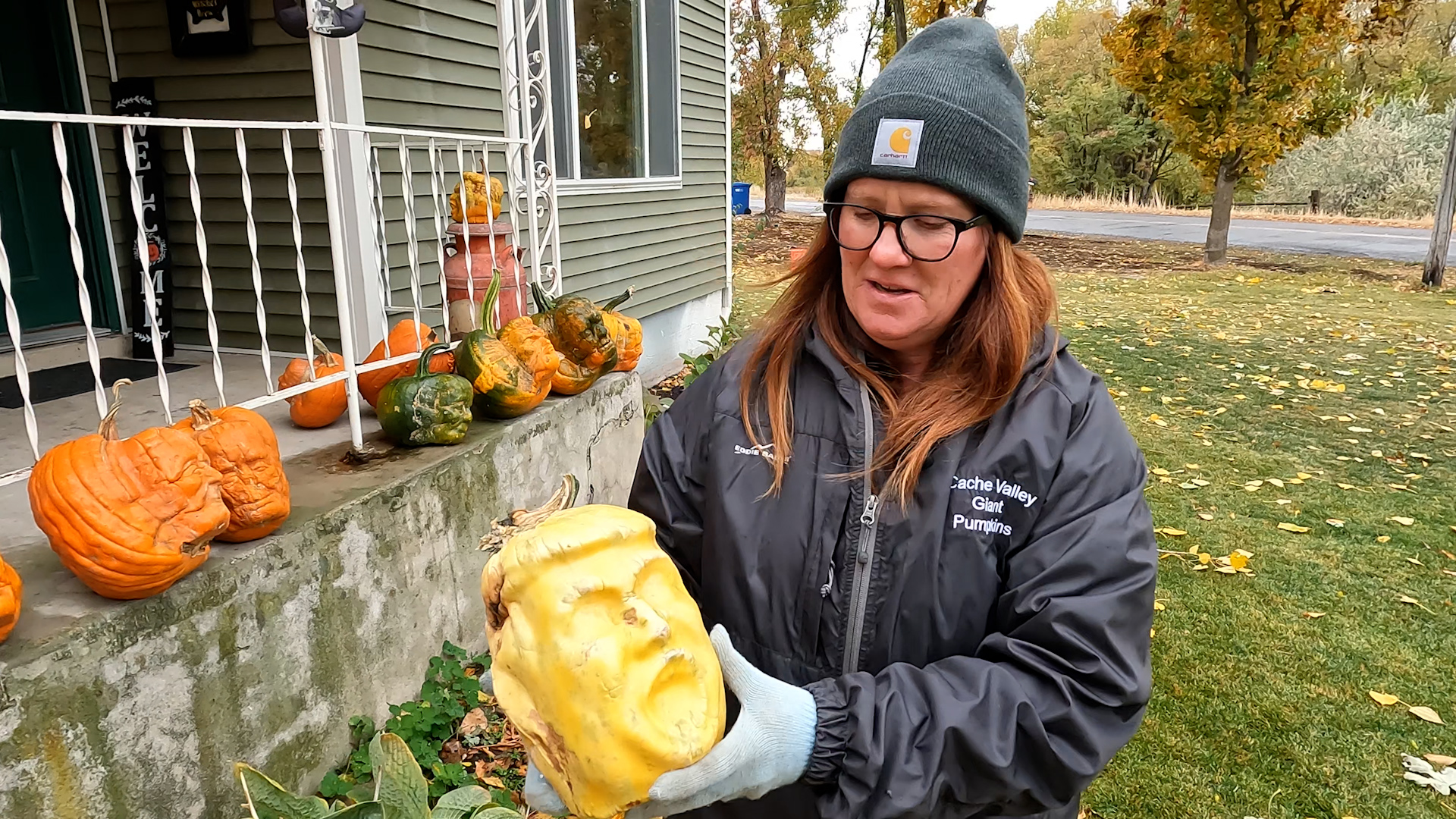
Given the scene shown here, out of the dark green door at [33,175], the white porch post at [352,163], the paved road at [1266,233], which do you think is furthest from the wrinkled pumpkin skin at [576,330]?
the paved road at [1266,233]

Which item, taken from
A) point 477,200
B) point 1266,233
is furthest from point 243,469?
point 1266,233

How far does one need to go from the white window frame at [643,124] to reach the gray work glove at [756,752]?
13.6 ft

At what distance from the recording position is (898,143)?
139 centimetres

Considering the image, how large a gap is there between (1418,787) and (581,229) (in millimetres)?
5732

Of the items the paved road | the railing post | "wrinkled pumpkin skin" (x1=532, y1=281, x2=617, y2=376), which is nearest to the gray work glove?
the railing post

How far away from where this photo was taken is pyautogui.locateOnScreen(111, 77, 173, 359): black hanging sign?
467cm

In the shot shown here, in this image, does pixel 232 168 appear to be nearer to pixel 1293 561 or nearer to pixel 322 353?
pixel 322 353

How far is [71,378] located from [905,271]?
445cm

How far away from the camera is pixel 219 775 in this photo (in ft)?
7.79

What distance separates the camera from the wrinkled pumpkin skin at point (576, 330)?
14.3 ft

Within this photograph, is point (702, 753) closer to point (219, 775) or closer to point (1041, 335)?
point (1041, 335)

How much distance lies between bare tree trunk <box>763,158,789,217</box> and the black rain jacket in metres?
25.5

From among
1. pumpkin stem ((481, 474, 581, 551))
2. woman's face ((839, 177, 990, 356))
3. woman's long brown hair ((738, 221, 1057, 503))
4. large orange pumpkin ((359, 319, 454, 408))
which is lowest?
large orange pumpkin ((359, 319, 454, 408))

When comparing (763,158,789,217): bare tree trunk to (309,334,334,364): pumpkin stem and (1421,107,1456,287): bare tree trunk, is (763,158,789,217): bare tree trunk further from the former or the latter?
(309,334,334,364): pumpkin stem
